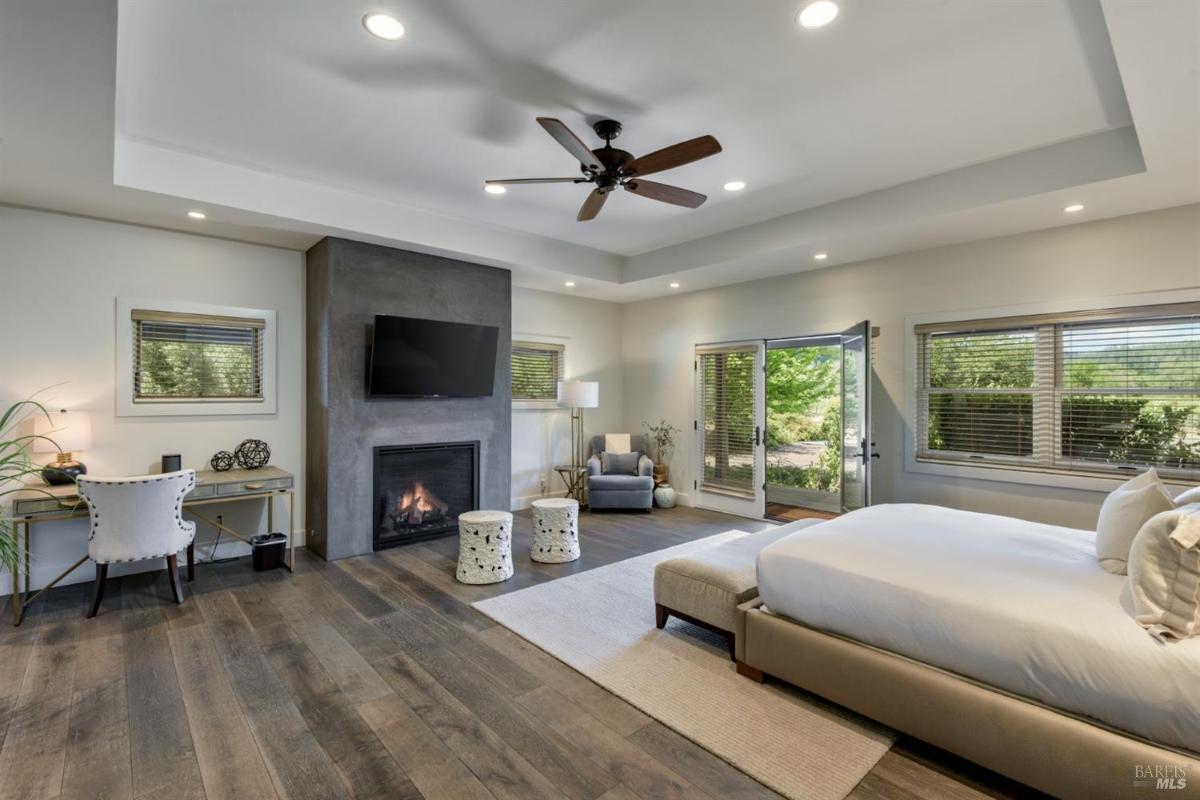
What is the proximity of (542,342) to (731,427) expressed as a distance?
99.0 inches

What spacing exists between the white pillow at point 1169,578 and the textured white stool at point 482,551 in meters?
3.39

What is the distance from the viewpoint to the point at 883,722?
218 cm

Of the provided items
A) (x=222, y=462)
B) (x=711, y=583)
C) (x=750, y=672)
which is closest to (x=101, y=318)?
(x=222, y=462)

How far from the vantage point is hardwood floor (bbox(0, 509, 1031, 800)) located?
1971 millimetres

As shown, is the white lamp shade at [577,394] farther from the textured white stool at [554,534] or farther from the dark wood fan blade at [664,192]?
the dark wood fan blade at [664,192]

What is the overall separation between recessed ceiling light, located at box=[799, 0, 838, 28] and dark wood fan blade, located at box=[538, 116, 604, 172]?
1.11m

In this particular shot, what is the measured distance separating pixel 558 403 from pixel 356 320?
8.72 ft

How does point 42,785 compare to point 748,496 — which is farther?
point 748,496

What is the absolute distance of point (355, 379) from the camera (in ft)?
15.4

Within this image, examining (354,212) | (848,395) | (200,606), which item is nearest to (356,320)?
(354,212)

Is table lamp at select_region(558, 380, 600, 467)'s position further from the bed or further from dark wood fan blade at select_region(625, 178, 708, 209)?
the bed

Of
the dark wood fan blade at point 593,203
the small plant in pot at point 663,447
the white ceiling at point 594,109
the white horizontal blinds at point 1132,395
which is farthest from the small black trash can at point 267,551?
the white horizontal blinds at point 1132,395

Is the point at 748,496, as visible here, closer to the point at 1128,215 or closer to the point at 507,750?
the point at 1128,215

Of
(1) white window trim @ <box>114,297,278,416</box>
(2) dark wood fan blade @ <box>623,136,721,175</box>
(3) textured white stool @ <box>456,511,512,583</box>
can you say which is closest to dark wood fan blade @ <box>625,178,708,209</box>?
(2) dark wood fan blade @ <box>623,136,721,175</box>
